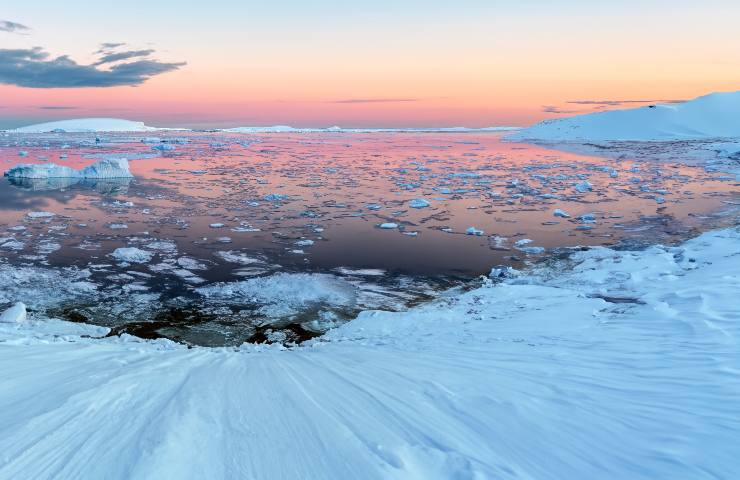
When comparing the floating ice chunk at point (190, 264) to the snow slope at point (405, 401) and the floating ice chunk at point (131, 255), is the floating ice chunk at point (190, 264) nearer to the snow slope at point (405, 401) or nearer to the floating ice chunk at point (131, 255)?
the floating ice chunk at point (131, 255)

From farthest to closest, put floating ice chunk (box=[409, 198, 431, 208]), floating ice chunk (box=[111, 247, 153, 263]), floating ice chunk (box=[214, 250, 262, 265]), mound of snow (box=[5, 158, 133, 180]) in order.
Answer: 1. mound of snow (box=[5, 158, 133, 180])
2. floating ice chunk (box=[409, 198, 431, 208])
3. floating ice chunk (box=[214, 250, 262, 265])
4. floating ice chunk (box=[111, 247, 153, 263])

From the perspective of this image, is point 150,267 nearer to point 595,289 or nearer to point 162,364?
point 162,364

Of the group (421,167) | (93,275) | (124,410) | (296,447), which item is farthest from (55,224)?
(421,167)

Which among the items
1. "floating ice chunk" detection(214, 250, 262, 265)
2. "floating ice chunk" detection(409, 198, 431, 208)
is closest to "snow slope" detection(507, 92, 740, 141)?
"floating ice chunk" detection(409, 198, 431, 208)

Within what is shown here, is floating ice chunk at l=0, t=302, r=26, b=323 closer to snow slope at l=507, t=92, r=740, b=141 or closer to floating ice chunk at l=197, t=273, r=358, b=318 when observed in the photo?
floating ice chunk at l=197, t=273, r=358, b=318

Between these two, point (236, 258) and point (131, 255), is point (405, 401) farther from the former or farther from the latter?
point (131, 255)

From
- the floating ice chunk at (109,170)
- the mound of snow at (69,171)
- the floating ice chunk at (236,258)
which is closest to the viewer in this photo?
the floating ice chunk at (236,258)

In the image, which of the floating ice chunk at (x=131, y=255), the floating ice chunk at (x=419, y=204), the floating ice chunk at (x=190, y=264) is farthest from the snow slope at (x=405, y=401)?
the floating ice chunk at (x=419, y=204)
